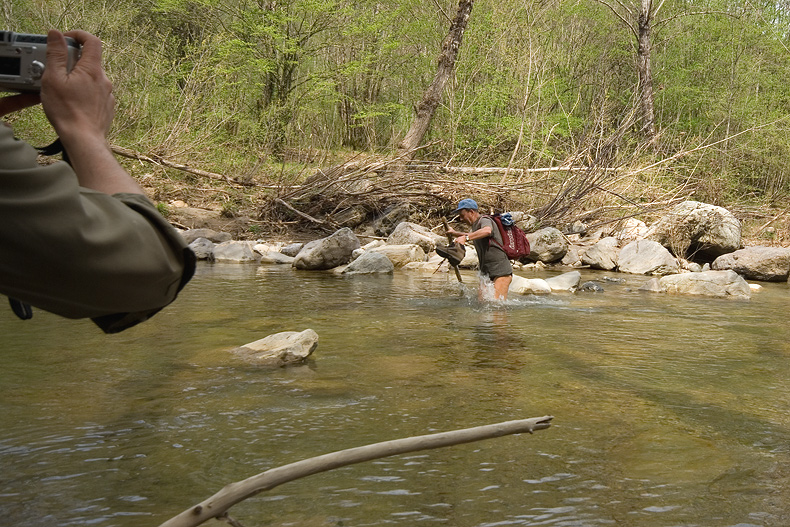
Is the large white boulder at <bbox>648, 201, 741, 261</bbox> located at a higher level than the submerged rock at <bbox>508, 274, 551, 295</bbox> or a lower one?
higher

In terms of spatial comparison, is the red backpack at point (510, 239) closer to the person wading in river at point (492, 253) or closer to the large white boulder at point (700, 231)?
the person wading in river at point (492, 253)

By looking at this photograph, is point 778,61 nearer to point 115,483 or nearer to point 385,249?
point 385,249

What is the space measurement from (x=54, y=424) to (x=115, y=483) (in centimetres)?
115

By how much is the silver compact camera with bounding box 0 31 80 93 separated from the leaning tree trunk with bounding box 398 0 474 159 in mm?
17844

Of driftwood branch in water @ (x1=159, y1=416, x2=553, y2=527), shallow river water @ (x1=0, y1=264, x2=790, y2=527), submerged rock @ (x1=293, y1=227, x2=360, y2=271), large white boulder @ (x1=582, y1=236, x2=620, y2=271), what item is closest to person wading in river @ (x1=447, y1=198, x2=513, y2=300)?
shallow river water @ (x1=0, y1=264, x2=790, y2=527)

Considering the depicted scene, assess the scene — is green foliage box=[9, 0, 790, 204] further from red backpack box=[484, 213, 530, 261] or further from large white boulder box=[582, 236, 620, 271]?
red backpack box=[484, 213, 530, 261]

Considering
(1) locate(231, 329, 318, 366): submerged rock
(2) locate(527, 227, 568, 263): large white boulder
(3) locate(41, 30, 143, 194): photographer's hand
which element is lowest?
(1) locate(231, 329, 318, 366): submerged rock

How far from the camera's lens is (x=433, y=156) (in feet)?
64.6

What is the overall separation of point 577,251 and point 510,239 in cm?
608

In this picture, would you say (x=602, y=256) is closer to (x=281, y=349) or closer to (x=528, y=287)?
(x=528, y=287)

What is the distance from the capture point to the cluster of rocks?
14312 millimetres

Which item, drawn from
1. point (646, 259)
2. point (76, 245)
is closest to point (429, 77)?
point (646, 259)

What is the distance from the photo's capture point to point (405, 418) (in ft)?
16.6

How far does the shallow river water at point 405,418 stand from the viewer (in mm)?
3715
